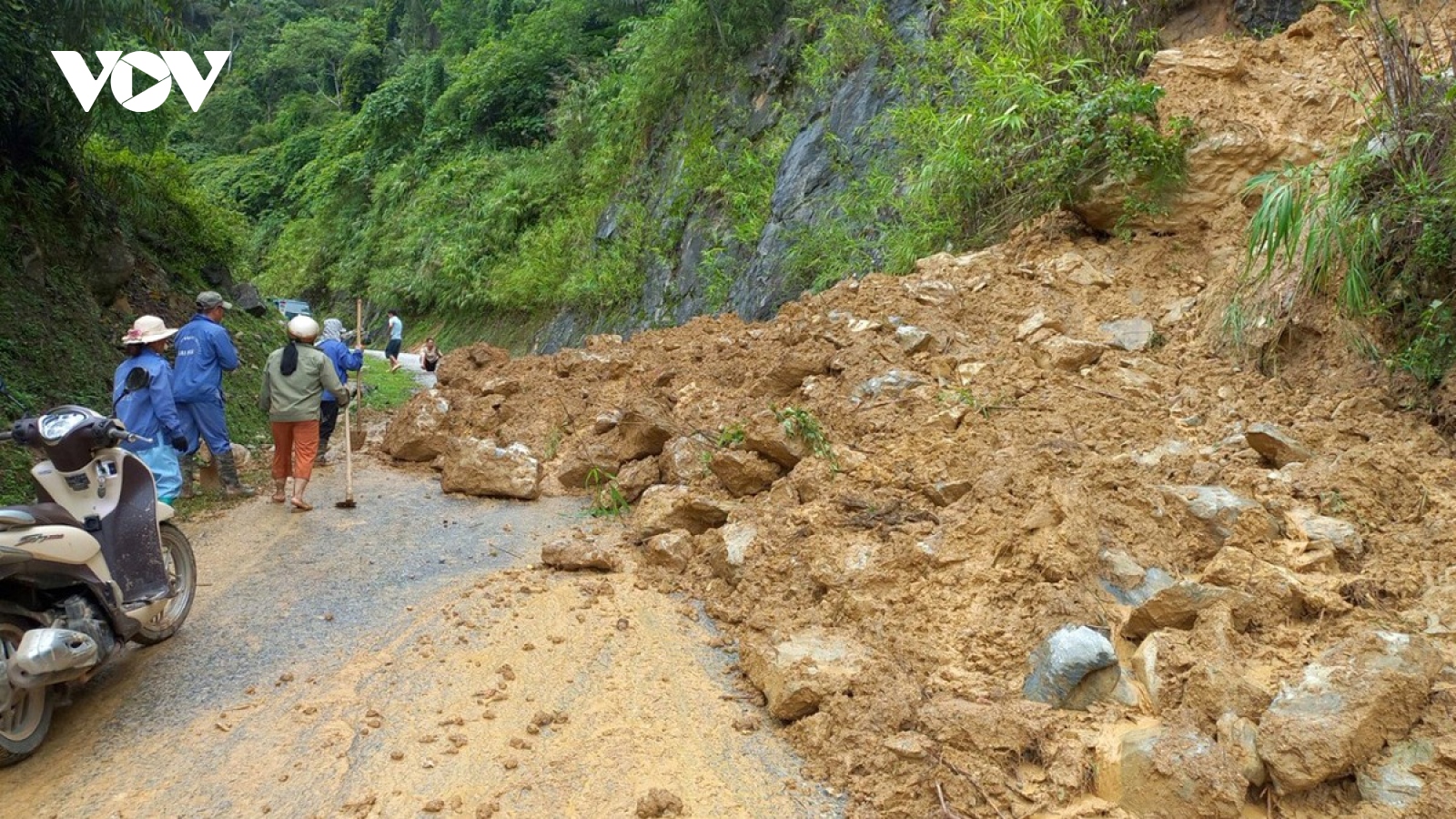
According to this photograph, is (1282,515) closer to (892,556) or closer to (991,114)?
(892,556)

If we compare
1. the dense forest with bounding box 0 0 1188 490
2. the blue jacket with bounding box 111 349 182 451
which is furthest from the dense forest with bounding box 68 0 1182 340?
the blue jacket with bounding box 111 349 182 451

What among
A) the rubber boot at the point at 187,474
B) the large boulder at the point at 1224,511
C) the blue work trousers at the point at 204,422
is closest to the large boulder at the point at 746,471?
the large boulder at the point at 1224,511

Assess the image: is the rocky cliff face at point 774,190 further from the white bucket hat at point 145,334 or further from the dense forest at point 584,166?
the white bucket hat at point 145,334

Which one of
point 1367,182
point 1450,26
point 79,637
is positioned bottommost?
point 79,637

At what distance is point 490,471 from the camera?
7.30 meters

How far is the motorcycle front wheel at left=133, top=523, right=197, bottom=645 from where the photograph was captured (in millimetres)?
4402

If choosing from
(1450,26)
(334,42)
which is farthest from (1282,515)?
(334,42)

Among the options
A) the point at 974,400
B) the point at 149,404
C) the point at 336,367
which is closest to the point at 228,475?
the point at 149,404

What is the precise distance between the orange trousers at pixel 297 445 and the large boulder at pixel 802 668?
4491 millimetres

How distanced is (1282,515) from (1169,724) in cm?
130

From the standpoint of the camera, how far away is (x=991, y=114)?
788 centimetres

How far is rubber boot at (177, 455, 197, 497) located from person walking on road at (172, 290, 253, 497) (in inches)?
12.1

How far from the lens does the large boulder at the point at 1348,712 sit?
2551 millimetres

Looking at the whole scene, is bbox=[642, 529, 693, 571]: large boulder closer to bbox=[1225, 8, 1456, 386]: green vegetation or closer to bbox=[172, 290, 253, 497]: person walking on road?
bbox=[1225, 8, 1456, 386]: green vegetation
